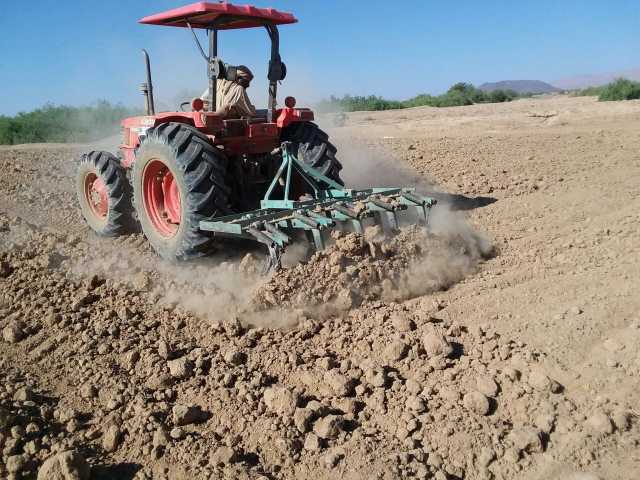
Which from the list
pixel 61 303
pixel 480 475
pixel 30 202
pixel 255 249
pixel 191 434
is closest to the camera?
pixel 480 475

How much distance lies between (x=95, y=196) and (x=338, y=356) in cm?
389

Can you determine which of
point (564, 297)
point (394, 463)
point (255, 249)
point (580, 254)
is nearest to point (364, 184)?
point (255, 249)

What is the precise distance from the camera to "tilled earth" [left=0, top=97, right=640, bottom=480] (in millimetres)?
2461

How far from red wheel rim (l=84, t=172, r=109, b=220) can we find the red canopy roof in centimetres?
170

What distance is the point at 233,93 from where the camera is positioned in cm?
483

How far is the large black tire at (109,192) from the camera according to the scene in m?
5.55

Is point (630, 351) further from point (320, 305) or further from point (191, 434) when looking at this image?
point (191, 434)

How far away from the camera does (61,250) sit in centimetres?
501

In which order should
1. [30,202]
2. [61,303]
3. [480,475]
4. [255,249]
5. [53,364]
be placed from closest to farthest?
[480,475] < [53,364] < [61,303] < [255,249] < [30,202]

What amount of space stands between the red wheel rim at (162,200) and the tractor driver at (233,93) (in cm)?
72

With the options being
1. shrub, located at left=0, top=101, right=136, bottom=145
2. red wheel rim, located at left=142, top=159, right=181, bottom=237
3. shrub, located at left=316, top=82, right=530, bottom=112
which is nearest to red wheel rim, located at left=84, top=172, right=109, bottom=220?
red wheel rim, located at left=142, top=159, right=181, bottom=237

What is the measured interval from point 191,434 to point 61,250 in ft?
9.78

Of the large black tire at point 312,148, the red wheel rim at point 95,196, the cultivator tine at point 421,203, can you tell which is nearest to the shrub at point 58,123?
the red wheel rim at point 95,196

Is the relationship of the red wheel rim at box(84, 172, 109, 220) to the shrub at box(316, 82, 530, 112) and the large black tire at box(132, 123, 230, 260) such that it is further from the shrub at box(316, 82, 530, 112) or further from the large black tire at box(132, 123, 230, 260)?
the shrub at box(316, 82, 530, 112)
